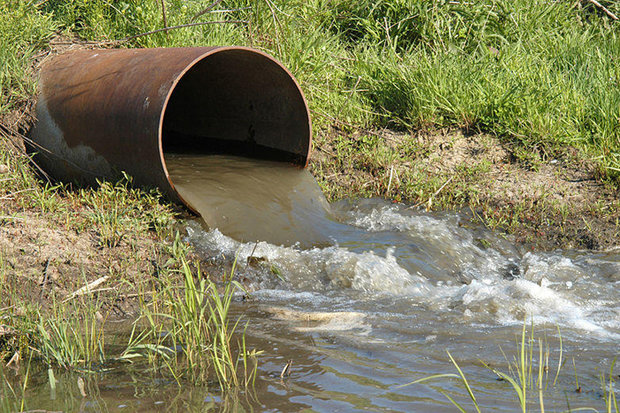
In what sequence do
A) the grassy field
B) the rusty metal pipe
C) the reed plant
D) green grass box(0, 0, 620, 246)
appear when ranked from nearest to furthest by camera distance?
1. the reed plant
2. the grassy field
3. the rusty metal pipe
4. green grass box(0, 0, 620, 246)

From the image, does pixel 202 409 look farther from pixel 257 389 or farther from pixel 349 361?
pixel 349 361

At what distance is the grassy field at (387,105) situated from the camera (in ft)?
14.7

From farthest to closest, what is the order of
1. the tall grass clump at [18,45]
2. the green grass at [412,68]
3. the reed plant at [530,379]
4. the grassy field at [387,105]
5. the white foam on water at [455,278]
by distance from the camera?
the green grass at [412,68] < the tall grass clump at [18,45] < the grassy field at [387,105] < the white foam on water at [455,278] < the reed plant at [530,379]

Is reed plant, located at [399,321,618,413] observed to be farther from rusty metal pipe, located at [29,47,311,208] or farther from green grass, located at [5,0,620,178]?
green grass, located at [5,0,620,178]

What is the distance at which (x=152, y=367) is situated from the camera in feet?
9.07

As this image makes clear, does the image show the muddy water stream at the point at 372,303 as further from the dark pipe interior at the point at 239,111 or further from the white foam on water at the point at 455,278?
the dark pipe interior at the point at 239,111

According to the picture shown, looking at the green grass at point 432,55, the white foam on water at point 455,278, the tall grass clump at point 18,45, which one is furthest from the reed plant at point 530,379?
the tall grass clump at point 18,45

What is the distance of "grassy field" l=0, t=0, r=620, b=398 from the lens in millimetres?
4469

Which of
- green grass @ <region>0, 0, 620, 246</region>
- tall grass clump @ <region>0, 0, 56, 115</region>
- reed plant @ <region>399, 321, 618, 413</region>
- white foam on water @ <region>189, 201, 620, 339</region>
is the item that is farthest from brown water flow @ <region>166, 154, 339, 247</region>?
reed plant @ <region>399, 321, 618, 413</region>

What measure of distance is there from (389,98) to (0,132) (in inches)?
133

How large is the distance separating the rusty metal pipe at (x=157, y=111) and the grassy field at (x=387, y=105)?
0.63ft

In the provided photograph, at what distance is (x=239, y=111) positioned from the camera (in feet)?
19.8

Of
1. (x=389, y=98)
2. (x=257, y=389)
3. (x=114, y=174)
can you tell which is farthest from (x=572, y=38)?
(x=257, y=389)

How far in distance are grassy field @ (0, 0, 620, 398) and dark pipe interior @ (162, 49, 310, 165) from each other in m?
0.47
